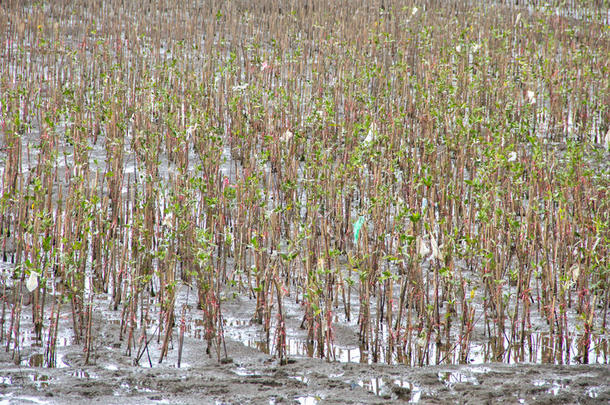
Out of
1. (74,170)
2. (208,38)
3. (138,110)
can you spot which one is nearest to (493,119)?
(138,110)

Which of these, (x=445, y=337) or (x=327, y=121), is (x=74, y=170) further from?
(x=445, y=337)

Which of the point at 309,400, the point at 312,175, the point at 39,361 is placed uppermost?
the point at 312,175

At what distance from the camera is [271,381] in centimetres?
319

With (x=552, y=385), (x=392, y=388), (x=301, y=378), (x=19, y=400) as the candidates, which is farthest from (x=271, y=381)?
(x=552, y=385)

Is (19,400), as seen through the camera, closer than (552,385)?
Yes

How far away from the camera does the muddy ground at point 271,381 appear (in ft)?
9.93

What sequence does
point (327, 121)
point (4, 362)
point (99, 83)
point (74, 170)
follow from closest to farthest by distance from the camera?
point (4, 362), point (74, 170), point (327, 121), point (99, 83)

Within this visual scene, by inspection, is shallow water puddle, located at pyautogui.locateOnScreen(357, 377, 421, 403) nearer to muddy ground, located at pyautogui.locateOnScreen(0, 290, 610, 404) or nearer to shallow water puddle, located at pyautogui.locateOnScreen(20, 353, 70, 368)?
muddy ground, located at pyautogui.locateOnScreen(0, 290, 610, 404)

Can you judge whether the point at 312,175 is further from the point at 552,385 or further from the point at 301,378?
the point at 552,385

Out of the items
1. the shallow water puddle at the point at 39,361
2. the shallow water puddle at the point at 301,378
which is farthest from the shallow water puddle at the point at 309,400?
the shallow water puddle at the point at 39,361

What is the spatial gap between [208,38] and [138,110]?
3507 millimetres

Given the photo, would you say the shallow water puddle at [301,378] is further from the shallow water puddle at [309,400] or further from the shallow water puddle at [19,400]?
the shallow water puddle at [19,400]

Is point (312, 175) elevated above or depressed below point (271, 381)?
above

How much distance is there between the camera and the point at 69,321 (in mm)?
3785
